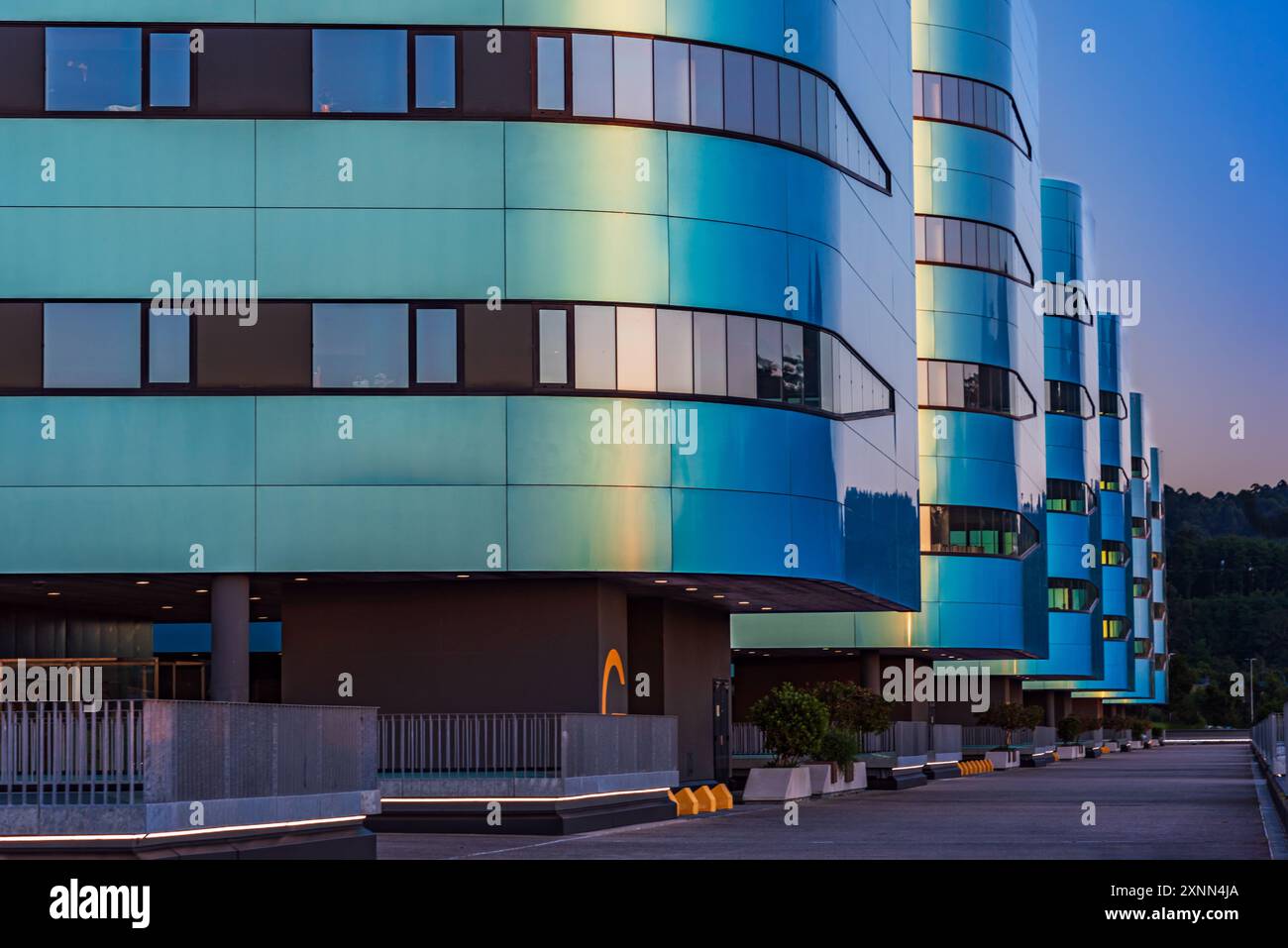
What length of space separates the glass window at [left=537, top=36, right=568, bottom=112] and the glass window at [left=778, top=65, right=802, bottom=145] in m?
5.30

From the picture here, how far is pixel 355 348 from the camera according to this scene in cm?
3672

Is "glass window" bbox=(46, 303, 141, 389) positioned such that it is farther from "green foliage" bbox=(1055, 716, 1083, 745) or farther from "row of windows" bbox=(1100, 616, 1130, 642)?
"row of windows" bbox=(1100, 616, 1130, 642)

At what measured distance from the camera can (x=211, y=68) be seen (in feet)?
121

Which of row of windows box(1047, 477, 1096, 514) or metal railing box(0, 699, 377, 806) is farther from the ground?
row of windows box(1047, 477, 1096, 514)

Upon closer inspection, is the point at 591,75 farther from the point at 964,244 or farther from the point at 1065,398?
the point at 1065,398

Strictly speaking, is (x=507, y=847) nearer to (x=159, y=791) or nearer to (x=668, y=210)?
(x=159, y=791)

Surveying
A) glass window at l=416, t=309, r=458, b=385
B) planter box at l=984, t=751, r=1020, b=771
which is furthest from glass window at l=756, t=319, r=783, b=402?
planter box at l=984, t=751, r=1020, b=771

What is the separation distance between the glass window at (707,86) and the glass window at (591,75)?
6.07ft

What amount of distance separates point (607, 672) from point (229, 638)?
7.43 meters

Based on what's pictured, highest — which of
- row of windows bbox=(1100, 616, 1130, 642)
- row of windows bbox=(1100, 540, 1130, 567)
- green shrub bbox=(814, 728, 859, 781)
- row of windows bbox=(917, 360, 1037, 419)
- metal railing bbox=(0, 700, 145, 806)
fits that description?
row of windows bbox=(917, 360, 1037, 419)

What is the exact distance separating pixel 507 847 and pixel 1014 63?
60.2 m

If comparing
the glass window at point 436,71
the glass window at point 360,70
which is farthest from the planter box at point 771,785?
the glass window at point 360,70

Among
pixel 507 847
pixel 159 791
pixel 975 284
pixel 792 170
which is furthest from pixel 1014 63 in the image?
pixel 159 791

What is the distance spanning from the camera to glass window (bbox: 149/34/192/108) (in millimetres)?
37031
